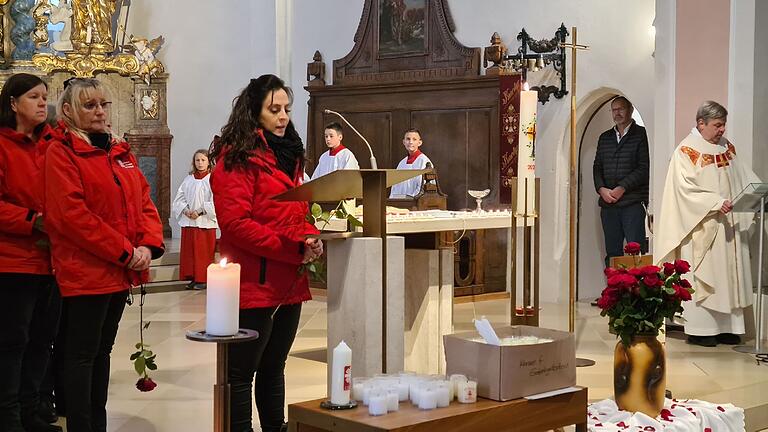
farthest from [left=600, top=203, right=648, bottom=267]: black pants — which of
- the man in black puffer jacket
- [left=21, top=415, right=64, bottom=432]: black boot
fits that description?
[left=21, top=415, right=64, bottom=432]: black boot

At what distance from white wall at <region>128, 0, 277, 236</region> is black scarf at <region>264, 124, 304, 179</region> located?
1077 cm

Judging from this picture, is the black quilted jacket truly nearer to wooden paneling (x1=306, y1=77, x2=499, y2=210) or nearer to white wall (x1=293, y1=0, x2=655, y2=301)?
white wall (x1=293, y1=0, x2=655, y2=301)

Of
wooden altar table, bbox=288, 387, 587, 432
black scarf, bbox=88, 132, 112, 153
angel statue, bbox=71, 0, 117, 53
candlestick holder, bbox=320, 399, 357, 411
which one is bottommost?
wooden altar table, bbox=288, 387, 587, 432

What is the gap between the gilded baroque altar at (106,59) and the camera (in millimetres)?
14461

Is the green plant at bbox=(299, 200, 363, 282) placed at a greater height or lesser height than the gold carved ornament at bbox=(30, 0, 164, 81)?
lesser

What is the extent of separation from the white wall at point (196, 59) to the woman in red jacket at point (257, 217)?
10.9 metres

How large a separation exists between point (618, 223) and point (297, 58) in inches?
203

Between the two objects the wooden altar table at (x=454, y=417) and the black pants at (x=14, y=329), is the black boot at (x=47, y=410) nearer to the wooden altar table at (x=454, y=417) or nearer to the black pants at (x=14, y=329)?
the black pants at (x=14, y=329)

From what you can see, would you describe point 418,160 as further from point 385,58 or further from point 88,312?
point 88,312

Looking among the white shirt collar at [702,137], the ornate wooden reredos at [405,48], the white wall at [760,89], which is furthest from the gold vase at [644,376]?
the ornate wooden reredos at [405,48]

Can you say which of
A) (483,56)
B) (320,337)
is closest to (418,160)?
(483,56)

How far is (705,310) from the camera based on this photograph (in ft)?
26.2

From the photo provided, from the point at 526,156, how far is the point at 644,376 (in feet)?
4.03

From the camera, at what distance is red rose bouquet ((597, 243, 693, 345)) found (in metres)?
4.83
